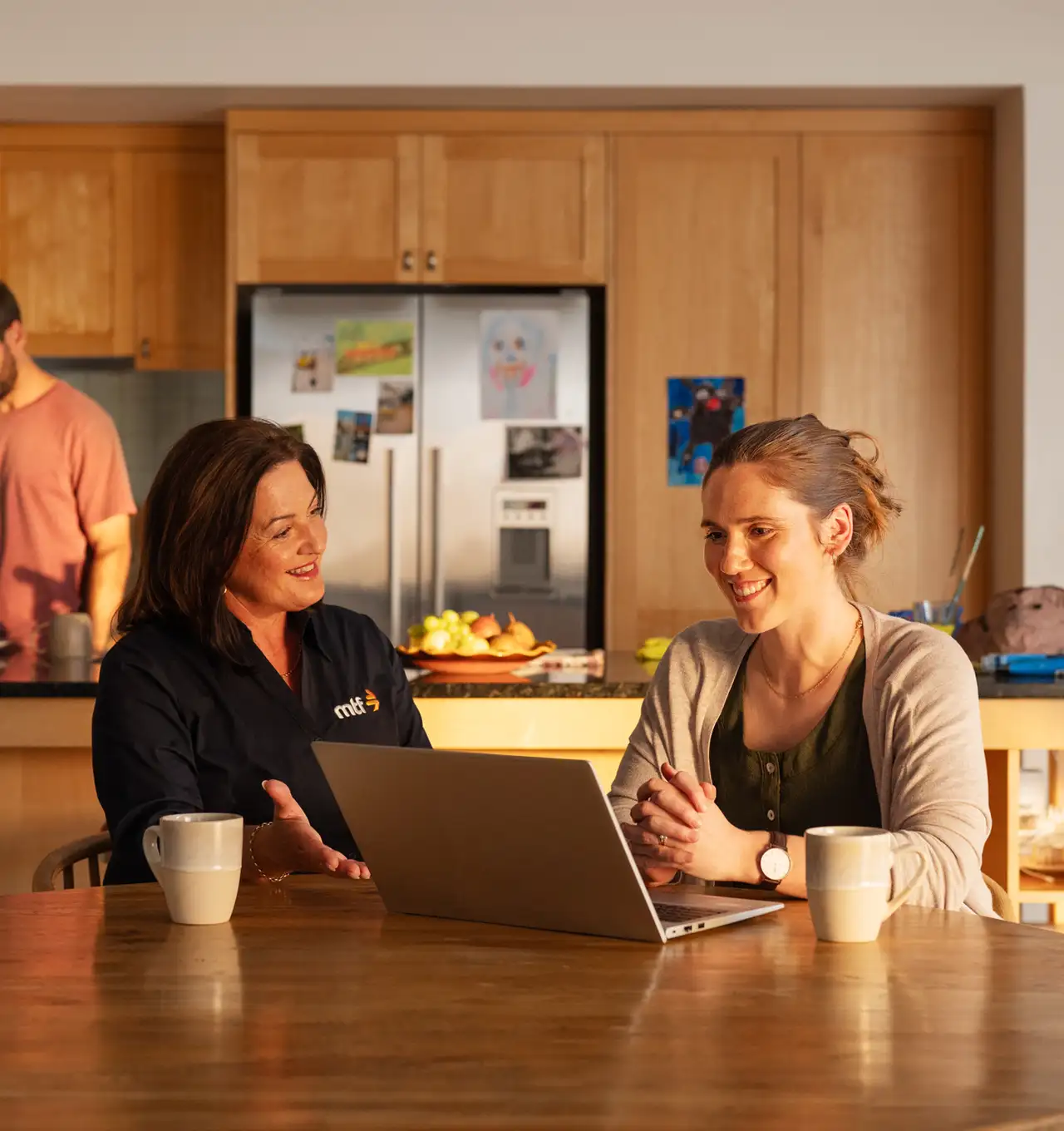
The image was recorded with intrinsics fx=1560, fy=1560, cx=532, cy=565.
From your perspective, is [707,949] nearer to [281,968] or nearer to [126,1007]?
[281,968]

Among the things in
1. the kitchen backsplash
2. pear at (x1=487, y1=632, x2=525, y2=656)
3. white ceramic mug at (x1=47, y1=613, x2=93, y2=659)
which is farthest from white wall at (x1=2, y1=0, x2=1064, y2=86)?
pear at (x1=487, y1=632, x2=525, y2=656)

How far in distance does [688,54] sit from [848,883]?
3.75 m

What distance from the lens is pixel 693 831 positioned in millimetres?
1484

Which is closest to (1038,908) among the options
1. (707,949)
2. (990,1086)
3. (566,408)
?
(566,408)

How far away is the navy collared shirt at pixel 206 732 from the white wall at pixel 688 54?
3.01 metres

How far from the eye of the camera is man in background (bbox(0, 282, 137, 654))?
415 cm

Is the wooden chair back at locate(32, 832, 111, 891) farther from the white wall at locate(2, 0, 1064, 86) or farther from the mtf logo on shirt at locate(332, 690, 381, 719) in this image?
the white wall at locate(2, 0, 1064, 86)

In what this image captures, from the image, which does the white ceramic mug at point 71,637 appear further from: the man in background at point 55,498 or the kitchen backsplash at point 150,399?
the kitchen backsplash at point 150,399

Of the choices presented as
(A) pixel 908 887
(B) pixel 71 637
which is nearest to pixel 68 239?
(B) pixel 71 637

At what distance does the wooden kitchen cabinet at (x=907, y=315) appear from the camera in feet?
15.8

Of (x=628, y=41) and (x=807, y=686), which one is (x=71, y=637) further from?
(x=628, y=41)

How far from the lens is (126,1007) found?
109 centimetres

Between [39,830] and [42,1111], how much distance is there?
2.14 m

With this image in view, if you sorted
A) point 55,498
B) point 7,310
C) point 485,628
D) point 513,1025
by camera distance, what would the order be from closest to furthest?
1. point 513,1025
2. point 485,628
3. point 7,310
4. point 55,498
